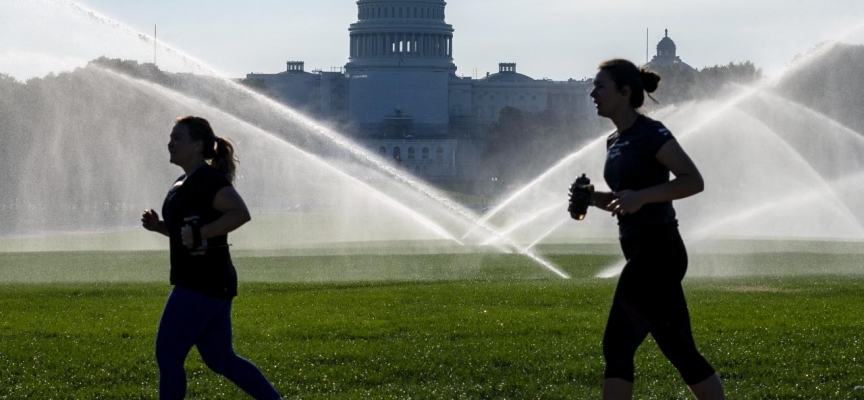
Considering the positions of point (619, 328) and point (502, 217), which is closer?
point (619, 328)

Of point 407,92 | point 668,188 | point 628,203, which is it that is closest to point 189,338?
point 628,203

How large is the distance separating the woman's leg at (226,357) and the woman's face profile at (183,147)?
0.90 m

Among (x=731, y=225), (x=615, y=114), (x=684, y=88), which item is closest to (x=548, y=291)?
(x=615, y=114)

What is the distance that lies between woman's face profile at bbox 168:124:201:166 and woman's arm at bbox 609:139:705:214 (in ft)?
8.23

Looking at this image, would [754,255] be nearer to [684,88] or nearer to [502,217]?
[502,217]

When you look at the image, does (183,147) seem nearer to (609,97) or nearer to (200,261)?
(200,261)

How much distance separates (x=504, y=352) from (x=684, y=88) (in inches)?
2921

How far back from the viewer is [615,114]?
849cm

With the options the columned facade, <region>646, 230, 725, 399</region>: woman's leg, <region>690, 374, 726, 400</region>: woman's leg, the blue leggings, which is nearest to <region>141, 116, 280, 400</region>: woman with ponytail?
the blue leggings

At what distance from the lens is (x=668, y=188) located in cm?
810

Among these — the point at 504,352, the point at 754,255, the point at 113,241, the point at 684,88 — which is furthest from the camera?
the point at 684,88

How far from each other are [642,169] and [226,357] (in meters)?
2.69

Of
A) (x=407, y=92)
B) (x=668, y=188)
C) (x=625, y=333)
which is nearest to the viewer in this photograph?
(x=668, y=188)

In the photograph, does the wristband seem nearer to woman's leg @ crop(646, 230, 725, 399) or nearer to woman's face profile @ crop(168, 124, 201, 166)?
woman's face profile @ crop(168, 124, 201, 166)
